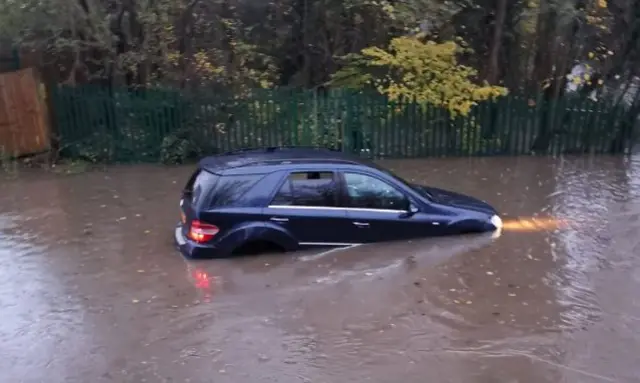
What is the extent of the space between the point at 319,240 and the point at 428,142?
7.40 m

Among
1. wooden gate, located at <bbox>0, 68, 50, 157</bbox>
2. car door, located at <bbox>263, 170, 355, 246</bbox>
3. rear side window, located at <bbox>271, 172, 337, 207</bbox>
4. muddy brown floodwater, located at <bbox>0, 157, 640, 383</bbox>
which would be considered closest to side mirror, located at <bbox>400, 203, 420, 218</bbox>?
muddy brown floodwater, located at <bbox>0, 157, 640, 383</bbox>

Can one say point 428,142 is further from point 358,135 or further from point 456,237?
point 456,237

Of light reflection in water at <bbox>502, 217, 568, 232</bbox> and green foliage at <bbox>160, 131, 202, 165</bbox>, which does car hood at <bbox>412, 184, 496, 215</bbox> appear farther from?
green foliage at <bbox>160, 131, 202, 165</bbox>

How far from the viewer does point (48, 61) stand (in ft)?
50.9

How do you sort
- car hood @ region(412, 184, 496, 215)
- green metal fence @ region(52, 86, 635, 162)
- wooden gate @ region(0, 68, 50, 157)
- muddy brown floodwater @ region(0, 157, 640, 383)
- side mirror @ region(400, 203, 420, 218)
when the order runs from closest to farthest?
muddy brown floodwater @ region(0, 157, 640, 383), side mirror @ region(400, 203, 420, 218), car hood @ region(412, 184, 496, 215), wooden gate @ region(0, 68, 50, 157), green metal fence @ region(52, 86, 635, 162)

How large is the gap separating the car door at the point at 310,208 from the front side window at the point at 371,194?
171 mm

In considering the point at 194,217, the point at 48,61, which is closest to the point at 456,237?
the point at 194,217

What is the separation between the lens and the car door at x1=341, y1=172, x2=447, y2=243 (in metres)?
8.81

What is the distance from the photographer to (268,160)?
8.84 meters

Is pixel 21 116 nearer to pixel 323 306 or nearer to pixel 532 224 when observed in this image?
pixel 323 306

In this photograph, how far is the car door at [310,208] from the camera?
339 inches

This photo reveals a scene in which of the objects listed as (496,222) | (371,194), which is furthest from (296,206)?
(496,222)

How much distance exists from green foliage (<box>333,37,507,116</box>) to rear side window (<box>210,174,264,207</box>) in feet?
24.1

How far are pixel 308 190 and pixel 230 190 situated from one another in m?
0.98
